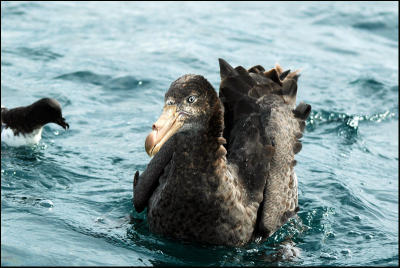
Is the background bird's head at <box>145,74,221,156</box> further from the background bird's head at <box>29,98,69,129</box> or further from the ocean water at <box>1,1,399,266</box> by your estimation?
the background bird's head at <box>29,98,69,129</box>

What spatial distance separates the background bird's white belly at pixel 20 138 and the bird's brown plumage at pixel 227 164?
3.18 metres

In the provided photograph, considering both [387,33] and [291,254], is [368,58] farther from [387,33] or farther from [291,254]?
[291,254]

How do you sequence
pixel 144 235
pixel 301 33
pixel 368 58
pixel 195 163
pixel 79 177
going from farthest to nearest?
pixel 301 33 < pixel 368 58 < pixel 79 177 < pixel 144 235 < pixel 195 163

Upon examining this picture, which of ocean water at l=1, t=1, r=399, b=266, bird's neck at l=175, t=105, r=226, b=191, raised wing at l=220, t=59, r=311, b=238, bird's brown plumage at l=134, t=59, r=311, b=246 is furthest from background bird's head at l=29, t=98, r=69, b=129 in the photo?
bird's neck at l=175, t=105, r=226, b=191

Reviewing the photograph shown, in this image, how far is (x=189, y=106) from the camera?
5.95m

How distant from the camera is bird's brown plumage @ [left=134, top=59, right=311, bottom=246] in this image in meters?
6.04

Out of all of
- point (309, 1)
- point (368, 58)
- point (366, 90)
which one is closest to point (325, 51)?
point (368, 58)

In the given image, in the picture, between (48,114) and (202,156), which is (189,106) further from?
(48,114)

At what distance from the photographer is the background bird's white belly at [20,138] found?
981cm

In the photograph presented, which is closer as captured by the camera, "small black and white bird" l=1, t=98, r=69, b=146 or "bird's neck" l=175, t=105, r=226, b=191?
"bird's neck" l=175, t=105, r=226, b=191

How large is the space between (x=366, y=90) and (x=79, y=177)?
6761mm

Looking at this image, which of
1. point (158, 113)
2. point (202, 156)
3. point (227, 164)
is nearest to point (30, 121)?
point (158, 113)

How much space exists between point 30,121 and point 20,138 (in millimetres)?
307

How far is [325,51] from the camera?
50.8 ft
